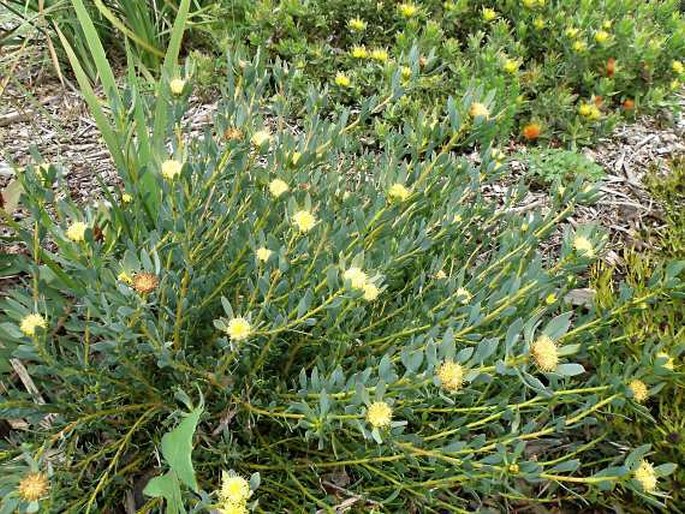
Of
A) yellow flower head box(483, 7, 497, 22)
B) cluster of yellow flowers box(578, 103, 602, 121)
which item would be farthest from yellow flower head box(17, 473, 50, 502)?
yellow flower head box(483, 7, 497, 22)

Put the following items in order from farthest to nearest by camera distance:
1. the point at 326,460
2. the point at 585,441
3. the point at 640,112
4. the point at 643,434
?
1. the point at 640,112
2. the point at 585,441
3. the point at 643,434
4. the point at 326,460

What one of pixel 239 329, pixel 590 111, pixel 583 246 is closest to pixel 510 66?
pixel 590 111

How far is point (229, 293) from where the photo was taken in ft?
4.75

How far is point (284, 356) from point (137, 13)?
1.83 meters

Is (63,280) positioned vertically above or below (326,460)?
above

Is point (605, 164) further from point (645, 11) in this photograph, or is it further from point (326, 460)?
point (326, 460)

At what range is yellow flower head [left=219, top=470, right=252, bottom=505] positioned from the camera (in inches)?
40.2

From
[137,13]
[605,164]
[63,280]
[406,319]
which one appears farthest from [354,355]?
[137,13]

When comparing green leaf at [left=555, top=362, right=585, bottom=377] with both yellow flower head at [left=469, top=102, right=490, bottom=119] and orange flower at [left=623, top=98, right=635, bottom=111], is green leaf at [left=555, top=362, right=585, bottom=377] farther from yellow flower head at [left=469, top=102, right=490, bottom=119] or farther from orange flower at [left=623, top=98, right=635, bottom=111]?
orange flower at [left=623, top=98, right=635, bottom=111]

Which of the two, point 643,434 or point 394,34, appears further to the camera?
point 394,34

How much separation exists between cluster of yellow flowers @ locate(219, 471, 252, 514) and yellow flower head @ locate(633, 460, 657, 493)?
65 centimetres

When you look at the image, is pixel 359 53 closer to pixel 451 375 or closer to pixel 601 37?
pixel 601 37

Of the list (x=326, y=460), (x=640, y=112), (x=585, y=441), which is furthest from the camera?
(x=640, y=112)

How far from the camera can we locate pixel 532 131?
8.07ft
